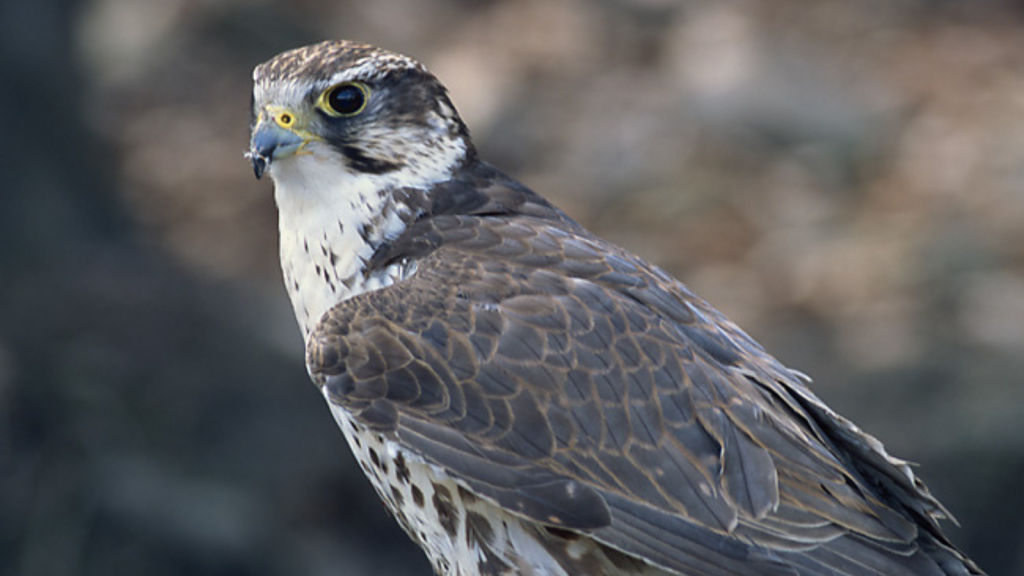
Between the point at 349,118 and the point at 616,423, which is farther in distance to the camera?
the point at 349,118

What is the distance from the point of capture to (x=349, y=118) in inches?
128

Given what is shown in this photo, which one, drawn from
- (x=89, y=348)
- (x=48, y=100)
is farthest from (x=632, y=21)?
(x=89, y=348)

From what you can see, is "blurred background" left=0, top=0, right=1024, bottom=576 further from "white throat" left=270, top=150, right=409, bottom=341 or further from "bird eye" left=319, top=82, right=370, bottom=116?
"bird eye" left=319, top=82, right=370, bottom=116

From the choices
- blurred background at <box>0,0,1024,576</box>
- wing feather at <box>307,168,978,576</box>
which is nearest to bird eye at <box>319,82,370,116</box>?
wing feather at <box>307,168,978,576</box>

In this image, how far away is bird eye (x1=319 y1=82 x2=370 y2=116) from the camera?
10.6ft

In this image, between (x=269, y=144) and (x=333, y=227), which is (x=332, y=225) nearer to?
(x=333, y=227)

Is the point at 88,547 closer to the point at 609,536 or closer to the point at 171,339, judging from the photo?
the point at 171,339

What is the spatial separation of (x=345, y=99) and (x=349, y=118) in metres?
0.04

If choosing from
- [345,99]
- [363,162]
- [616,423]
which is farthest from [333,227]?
[616,423]

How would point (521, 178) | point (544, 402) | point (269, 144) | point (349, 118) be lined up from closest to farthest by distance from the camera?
1. point (544, 402)
2. point (269, 144)
3. point (349, 118)
4. point (521, 178)

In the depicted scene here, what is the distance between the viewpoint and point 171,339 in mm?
5895

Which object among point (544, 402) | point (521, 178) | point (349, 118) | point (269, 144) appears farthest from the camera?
point (521, 178)

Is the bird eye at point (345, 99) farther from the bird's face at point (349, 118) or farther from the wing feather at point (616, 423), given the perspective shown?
the wing feather at point (616, 423)

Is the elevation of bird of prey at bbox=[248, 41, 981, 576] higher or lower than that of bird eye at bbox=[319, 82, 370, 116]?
lower
